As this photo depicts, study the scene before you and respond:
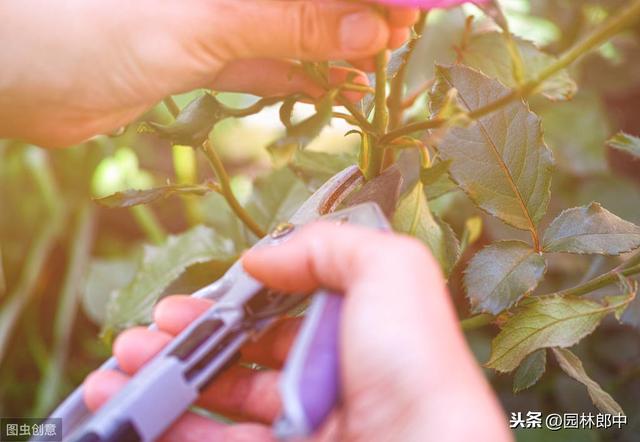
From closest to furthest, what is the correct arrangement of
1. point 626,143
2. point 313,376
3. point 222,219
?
1. point 313,376
2. point 626,143
3. point 222,219

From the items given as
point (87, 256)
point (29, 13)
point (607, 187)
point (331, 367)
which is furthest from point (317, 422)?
point (87, 256)

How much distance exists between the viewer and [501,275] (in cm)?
59

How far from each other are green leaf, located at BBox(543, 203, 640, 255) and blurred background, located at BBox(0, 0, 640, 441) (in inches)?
5.8

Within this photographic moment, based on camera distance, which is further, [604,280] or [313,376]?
[604,280]

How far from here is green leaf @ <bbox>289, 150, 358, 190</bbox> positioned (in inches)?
30.9

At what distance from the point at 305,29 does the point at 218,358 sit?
24cm

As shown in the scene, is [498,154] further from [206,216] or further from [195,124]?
[206,216]

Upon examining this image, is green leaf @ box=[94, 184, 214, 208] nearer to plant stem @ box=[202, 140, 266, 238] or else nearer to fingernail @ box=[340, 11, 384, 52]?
plant stem @ box=[202, 140, 266, 238]

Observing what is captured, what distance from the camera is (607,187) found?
43.2 inches

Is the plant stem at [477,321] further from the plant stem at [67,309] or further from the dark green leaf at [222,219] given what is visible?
the plant stem at [67,309]

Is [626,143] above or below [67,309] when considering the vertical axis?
above

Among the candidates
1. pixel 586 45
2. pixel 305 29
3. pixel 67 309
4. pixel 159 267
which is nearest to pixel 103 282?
pixel 67 309

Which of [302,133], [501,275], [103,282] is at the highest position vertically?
[302,133]

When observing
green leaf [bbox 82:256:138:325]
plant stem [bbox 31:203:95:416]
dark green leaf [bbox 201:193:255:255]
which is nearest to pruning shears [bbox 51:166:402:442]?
dark green leaf [bbox 201:193:255:255]
